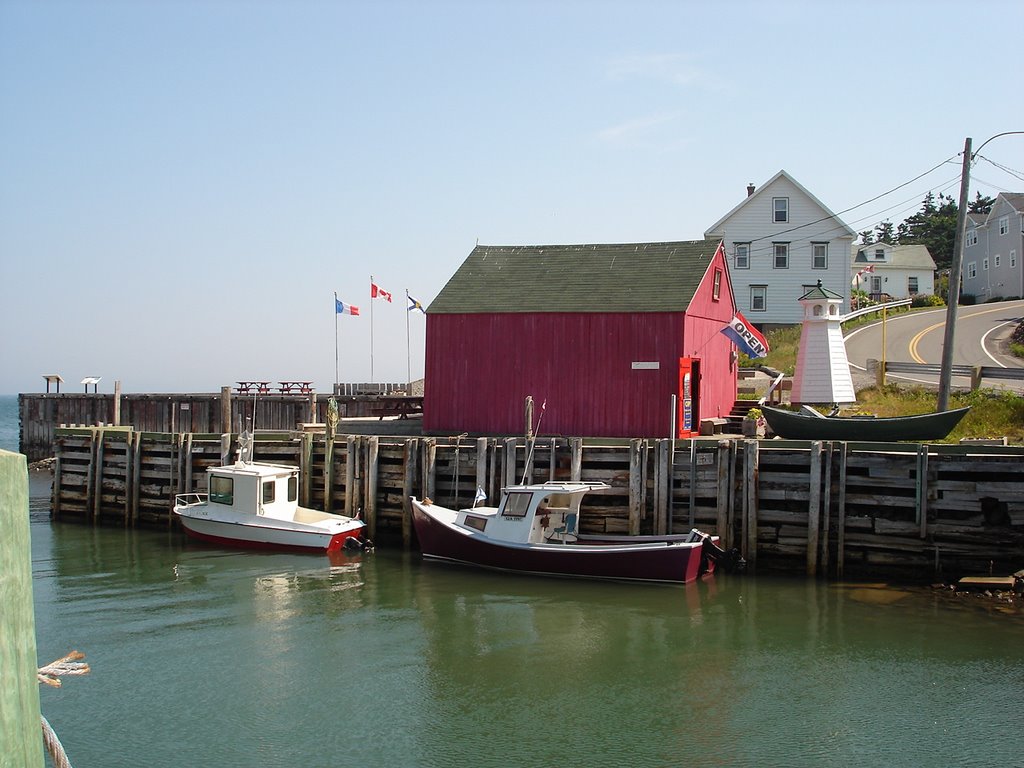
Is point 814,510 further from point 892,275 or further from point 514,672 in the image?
point 892,275

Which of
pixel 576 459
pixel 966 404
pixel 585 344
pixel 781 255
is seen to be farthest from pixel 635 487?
→ pixel 781 255

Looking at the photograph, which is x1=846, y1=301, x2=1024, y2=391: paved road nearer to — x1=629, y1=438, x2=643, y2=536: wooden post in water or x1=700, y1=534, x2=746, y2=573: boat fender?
x1=700, y1=534, x2=746, y2=573: boat fender

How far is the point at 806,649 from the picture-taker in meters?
15.3

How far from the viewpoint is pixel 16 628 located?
2.70 meters

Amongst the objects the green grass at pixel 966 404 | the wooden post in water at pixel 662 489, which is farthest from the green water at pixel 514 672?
the green grass at pixel 966 404

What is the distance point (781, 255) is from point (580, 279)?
29421 millimetres

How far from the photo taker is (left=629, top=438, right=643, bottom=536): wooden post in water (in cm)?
2092

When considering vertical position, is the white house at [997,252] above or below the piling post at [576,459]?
above

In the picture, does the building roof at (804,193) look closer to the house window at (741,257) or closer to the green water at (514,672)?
the house window at (741,257)

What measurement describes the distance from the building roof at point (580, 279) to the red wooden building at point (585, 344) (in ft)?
0.15

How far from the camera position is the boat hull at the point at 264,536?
2234 cm

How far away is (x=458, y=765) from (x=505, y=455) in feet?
38.9

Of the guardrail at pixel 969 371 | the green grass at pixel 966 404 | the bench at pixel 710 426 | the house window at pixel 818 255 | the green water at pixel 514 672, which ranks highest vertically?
the house window at pixel 818 255

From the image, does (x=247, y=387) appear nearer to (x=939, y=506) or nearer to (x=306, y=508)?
(x=306, y=508)
